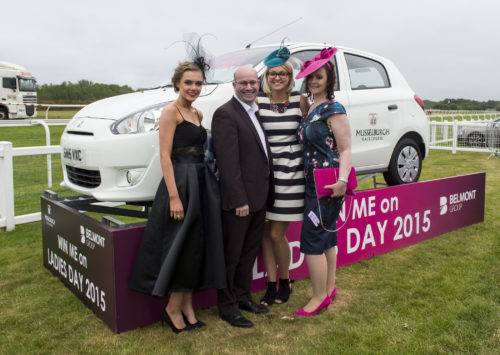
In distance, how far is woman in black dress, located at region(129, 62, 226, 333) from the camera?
260 centimetres

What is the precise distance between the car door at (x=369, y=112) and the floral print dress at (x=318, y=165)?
1713mm

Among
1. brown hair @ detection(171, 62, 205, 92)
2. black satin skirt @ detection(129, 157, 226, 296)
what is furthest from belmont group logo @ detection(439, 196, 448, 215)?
brown hair @ detection(171, 62, 205, 92)

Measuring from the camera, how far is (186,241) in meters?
2.65

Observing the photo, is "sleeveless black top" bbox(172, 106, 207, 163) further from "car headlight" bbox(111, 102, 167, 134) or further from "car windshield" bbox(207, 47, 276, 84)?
"car windshield" bbox(207, 47, 276, 84)

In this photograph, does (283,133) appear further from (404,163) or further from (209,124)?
(404,163)

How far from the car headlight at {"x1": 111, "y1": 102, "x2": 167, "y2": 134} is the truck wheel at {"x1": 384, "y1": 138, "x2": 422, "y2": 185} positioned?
9.48 ft

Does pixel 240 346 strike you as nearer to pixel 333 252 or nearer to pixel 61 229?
pixel 333 252

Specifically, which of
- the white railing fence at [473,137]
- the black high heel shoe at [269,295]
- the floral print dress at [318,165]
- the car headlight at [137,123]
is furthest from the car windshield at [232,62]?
the white railing fence at [473,137]

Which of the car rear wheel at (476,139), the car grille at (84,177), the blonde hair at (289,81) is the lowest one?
the car grille at (84,177)

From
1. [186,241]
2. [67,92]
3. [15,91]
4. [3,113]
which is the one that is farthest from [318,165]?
[67,92]

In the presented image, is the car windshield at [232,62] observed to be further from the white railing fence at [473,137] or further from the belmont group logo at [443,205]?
the white railing fence at [473,137]

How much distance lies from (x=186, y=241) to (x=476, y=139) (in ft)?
43.6

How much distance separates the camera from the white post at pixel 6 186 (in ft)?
15.9

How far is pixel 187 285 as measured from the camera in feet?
8.79
